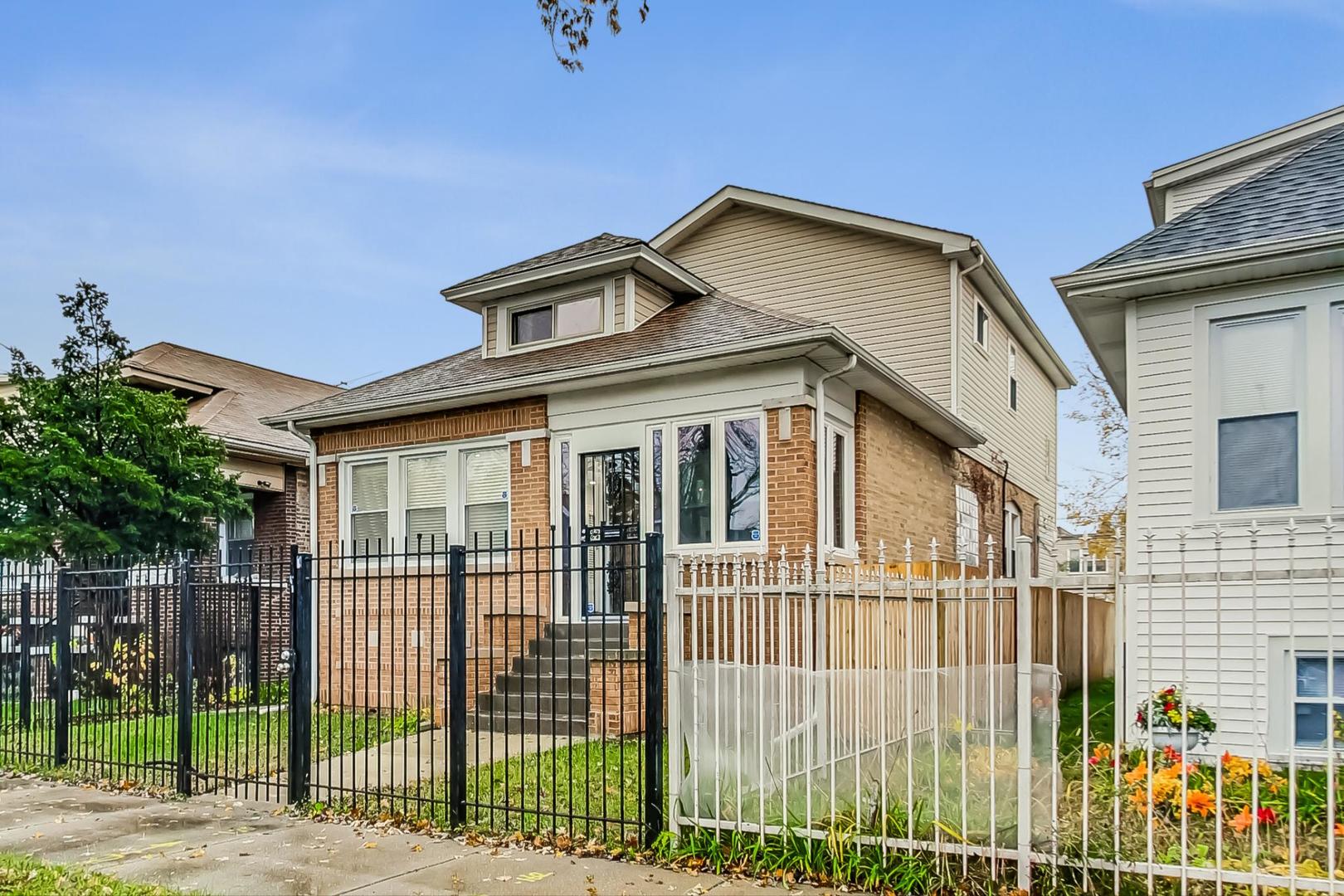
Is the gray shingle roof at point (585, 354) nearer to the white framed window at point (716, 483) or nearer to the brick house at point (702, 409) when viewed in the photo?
the brick house at point (702, 409)

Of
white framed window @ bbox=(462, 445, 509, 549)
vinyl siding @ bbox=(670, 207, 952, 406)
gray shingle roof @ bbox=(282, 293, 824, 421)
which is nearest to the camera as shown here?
gray shingle roof @ bbox=(282, 293, 824, 421)

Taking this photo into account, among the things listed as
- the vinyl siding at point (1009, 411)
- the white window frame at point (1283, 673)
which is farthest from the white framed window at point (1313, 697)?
the vinyl siding at point (1009, 411)

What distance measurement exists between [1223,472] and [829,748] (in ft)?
16.7

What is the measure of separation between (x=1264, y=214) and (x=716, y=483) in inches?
228

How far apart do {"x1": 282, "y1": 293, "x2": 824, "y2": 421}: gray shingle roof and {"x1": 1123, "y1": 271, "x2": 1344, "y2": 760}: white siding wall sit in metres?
3.32

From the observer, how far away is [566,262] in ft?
45.0

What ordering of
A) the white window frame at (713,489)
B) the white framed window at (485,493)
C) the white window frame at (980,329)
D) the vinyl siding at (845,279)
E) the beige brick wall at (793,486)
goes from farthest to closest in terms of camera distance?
the white window frame at (980,329)
the vinyl siding at (845,279)
the white framed window at (485,493)
the white window frame at (713,489)
the beige brick wall at (793,486)

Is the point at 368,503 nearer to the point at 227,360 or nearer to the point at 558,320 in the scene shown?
the point at 558,320

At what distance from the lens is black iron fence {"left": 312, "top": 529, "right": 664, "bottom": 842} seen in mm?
6812

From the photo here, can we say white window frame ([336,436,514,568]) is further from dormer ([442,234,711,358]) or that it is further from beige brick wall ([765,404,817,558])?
beige brick wall ([765,404,817,558])

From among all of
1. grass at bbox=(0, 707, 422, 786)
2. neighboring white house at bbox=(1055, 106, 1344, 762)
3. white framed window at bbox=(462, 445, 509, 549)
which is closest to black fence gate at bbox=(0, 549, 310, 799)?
grass at bbox=(0, 707, 422, 786)

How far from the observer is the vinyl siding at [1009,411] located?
16.3 m

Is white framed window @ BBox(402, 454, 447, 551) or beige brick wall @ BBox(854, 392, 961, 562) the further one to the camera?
white framed window @ BBox(402, 454, 447, 551)

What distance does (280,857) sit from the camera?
22.1ft
